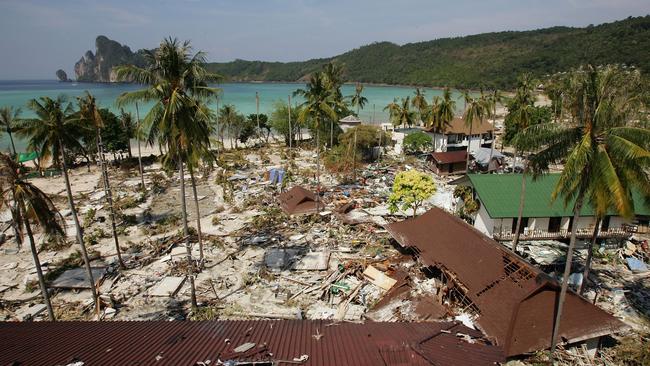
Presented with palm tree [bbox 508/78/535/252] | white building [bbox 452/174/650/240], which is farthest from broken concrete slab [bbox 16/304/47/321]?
white building [bbox 452/174/650/240]

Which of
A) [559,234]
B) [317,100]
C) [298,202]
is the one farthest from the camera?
[317,100]

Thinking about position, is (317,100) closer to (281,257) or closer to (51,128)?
(281,257)

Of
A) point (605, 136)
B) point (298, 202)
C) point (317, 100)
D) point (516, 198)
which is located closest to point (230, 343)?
point (605, 136)

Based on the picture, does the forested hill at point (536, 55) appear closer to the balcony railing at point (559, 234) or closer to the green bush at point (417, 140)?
the green bush at point (417, 140)

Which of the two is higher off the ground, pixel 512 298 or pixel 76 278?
pixel 512 298

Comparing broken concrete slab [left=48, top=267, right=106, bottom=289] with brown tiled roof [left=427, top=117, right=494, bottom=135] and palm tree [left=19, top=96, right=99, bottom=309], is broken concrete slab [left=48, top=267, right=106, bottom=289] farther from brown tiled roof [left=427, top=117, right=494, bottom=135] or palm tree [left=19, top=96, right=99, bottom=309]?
brown tiled roof [left=427, top=117, right=494, bottom=135]

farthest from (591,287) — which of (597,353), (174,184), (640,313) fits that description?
(174,184)

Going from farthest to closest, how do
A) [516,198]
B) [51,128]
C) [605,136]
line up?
[516,198]
[51,128]
[605,136]
